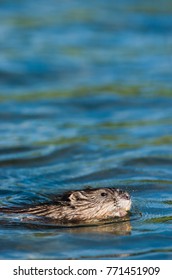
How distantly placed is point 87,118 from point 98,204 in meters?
6.27

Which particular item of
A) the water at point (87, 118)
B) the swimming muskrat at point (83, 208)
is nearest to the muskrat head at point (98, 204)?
the swimming muskrat at point (83, 208)

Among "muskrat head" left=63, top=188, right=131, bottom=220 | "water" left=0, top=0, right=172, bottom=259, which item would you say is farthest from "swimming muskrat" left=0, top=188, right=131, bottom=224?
"water" left=0, top=0, right=172, bottom=259

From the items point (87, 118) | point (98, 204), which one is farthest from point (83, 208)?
point (87, 118)

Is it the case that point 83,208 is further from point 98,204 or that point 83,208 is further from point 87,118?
point 87,118

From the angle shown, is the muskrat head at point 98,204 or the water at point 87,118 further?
the muskrat head at point 98,204

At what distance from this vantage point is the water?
10.4m

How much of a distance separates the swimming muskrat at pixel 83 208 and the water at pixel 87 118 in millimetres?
228

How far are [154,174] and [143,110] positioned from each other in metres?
4.30

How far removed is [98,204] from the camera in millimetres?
11078

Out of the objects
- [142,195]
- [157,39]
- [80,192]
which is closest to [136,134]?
[142,195]

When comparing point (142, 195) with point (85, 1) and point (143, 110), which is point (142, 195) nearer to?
point (143, 110)

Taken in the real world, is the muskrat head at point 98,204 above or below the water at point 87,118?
below

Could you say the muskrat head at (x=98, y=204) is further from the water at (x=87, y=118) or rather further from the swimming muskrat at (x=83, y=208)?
the water at (x=87, y=118)

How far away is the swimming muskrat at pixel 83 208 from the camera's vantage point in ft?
35.9
